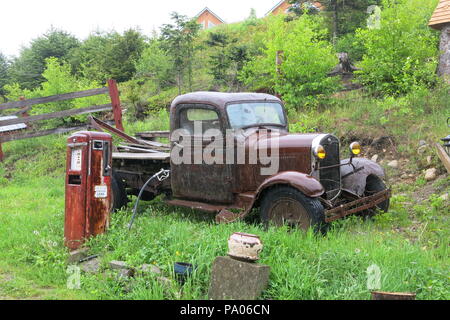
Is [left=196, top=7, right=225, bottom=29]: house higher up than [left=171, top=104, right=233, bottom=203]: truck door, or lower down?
higher up

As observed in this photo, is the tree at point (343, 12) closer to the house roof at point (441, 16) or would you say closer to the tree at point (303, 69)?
the house roof at point (441, 16)

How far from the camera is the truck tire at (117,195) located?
7453mm

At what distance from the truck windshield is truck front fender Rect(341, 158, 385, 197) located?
3.92ft

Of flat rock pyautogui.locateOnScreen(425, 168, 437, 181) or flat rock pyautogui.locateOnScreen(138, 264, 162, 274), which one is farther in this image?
flat rock pyautogui.locateOnScreen(425, 168, 437, 181)

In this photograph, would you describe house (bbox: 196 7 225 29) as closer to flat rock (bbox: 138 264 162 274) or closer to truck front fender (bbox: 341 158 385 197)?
truck front fender (bbox: 341 158 385 197)

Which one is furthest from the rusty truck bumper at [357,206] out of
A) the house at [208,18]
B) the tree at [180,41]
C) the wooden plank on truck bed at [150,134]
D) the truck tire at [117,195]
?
the house at [208,18]

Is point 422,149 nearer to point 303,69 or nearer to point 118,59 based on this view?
point 303,69

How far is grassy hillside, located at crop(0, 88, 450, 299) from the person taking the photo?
153 inches

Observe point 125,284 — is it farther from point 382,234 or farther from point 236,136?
point 382,234

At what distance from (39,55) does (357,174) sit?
20286mm

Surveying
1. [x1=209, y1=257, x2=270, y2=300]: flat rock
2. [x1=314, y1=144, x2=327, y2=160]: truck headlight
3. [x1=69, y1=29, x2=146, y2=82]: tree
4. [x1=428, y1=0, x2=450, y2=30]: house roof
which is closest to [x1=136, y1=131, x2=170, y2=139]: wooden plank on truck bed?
[x1=314, y1=144, x2=327, y2=160]: truck headlight
